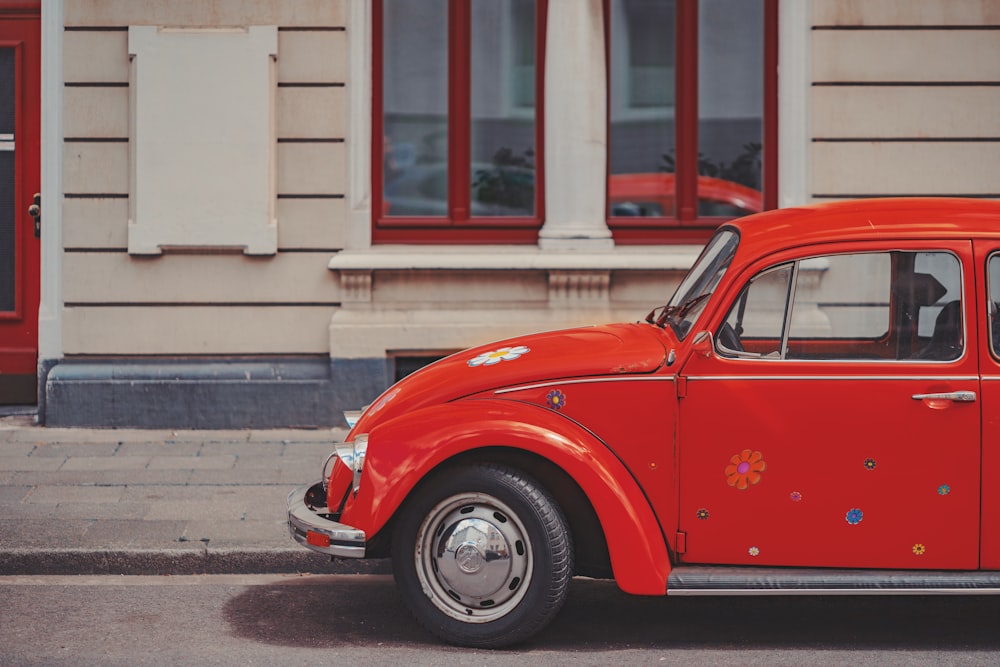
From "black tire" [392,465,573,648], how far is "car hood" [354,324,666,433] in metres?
0.36

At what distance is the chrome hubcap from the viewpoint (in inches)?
216

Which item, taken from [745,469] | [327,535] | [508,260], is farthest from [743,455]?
[508,260]

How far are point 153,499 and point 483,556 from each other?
3163 millimetres

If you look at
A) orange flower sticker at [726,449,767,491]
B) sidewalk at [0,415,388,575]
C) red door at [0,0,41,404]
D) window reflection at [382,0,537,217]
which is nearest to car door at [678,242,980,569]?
orange flower sticker at [726,449,767,491]

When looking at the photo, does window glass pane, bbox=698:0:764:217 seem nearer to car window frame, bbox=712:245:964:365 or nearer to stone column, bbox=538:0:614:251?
stone column, bbox=538:0:614:251

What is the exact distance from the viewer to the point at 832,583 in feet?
17.7

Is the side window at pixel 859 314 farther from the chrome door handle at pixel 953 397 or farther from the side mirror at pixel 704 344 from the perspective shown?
the chrome door handle at pixel 953 397

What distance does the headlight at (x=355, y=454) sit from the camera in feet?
18.4

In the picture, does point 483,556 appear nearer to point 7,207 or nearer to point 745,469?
point 745,469

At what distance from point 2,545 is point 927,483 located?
167 inches

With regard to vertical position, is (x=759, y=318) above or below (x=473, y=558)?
above

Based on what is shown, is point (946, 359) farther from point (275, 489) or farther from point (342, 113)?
point (342, 113)

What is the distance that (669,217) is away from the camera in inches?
429

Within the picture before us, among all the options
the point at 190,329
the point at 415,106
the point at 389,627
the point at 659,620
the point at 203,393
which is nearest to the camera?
the point at 389,627
